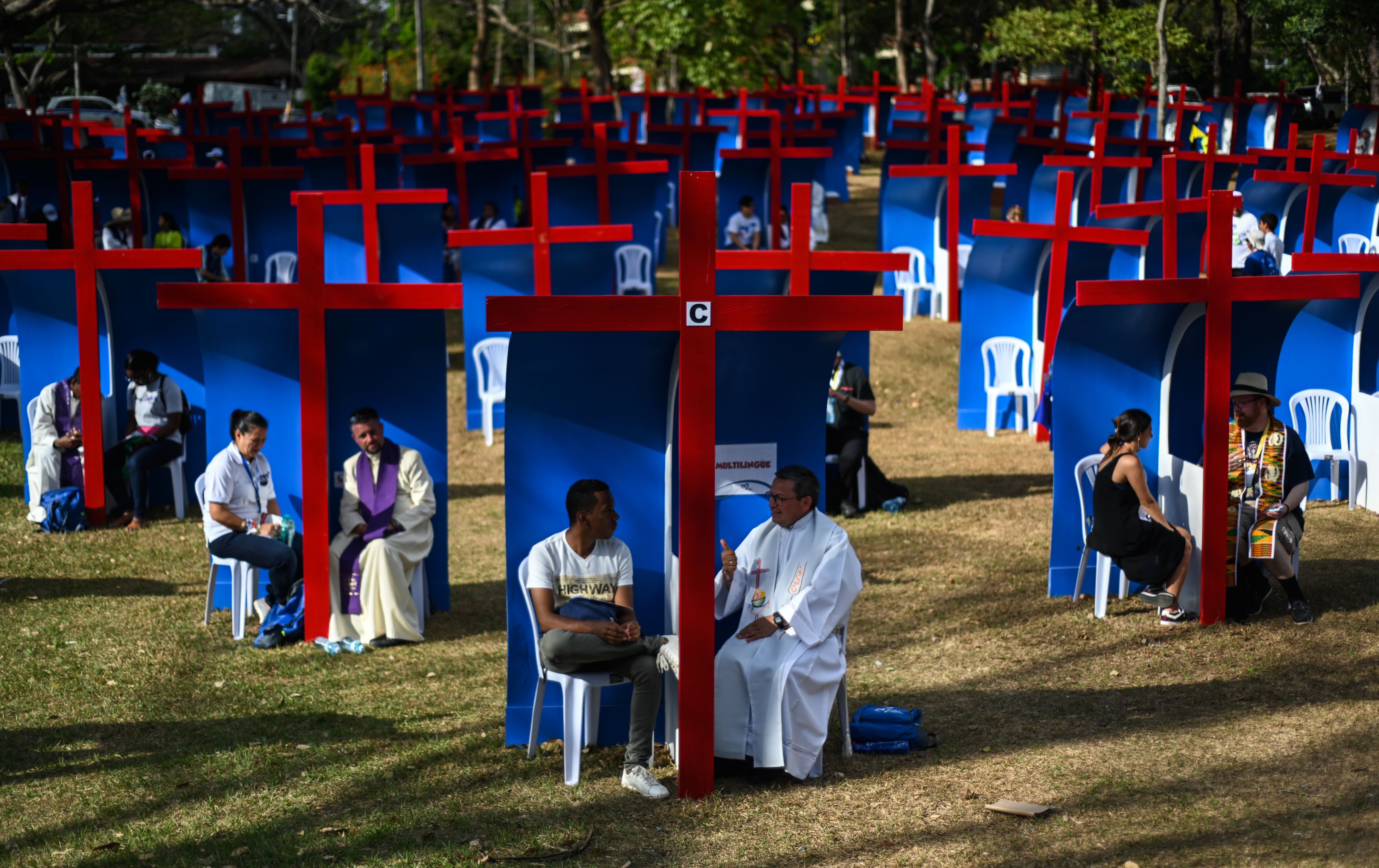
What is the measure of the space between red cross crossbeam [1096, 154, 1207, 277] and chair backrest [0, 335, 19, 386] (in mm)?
9966

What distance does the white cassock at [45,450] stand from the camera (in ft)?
33.9

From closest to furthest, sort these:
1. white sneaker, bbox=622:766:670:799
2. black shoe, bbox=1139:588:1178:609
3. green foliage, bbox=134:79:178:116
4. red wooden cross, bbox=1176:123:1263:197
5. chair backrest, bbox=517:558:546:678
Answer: white sneaker, bbox=622:766:670:799, chair backrest, bbox=517:558:546:678, black shoe, bbox=1139:588:1178:609, red wooden cross, bbox=1176:123:1263:197, green foliage, bbox=134:79:178:116

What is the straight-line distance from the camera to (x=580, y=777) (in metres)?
5.96

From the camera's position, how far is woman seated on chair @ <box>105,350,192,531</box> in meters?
10.4

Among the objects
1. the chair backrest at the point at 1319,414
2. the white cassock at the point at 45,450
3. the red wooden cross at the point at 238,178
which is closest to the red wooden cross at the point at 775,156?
the red wooden cross at the point at 238,178

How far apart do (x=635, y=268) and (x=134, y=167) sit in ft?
22.1

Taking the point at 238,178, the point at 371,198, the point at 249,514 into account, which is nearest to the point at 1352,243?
the point at 371,198

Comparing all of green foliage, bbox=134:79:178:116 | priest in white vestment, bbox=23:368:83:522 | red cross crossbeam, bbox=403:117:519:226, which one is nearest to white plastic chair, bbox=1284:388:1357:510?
priest in white vestment, bbox=23:368:83:522

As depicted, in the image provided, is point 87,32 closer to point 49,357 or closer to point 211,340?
point 49,357

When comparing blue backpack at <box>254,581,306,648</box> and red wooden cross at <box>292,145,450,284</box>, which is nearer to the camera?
blue backpack at <box>254,581,306,648</box>

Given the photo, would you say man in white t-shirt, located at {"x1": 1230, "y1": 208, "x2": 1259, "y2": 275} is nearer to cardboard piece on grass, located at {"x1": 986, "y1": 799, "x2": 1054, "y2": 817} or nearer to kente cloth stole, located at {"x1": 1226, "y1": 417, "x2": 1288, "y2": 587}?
A: kente cloth stole, located at {"x1": 1226, "y1": 417, "x2": 1288, "y2": 587}

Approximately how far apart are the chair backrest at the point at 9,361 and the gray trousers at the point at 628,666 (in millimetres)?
8546

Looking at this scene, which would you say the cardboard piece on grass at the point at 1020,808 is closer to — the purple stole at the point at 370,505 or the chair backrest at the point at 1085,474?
the chair backrest at the point at 1085,474

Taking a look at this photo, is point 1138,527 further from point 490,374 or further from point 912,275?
point 912,275
